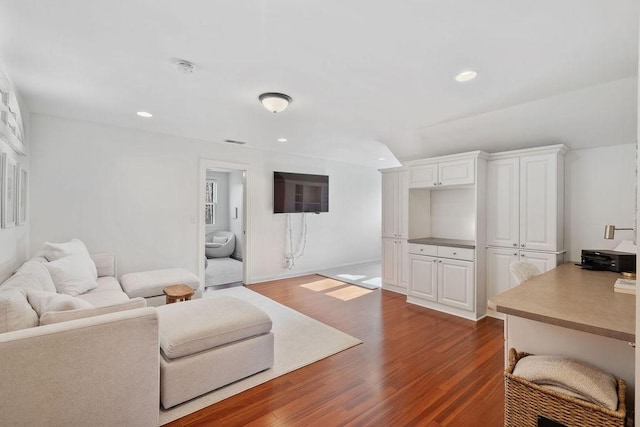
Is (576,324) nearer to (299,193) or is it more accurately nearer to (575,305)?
(575,305)

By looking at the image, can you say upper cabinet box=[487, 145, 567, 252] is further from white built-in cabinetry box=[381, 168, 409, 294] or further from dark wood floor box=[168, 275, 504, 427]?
white built-in cabinetry box=[381, 168, 409, 294]

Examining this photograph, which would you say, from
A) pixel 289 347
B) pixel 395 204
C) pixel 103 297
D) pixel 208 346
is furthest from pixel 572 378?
pixel 395 204

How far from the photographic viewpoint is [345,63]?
7.43 feet

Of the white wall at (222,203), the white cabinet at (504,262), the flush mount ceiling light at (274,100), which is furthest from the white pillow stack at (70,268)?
the white wall at (222,203)

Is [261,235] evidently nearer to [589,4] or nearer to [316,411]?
[316,411]

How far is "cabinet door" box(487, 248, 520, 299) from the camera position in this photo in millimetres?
3635

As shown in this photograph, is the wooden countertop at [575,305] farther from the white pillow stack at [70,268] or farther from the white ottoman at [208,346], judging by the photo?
the white pillow stack at [70,268]

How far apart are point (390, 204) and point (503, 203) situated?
65.9 inches

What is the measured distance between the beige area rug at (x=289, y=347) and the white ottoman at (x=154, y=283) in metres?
1.03

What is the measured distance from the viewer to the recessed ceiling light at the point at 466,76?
2371 millimetres

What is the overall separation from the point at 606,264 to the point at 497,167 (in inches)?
63.0

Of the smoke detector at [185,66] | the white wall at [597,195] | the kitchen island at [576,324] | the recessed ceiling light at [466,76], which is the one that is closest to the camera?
the kitchen island at [576,324]

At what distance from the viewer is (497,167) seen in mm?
3758

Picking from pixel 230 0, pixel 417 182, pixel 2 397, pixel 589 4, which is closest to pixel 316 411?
pixel 2 397
